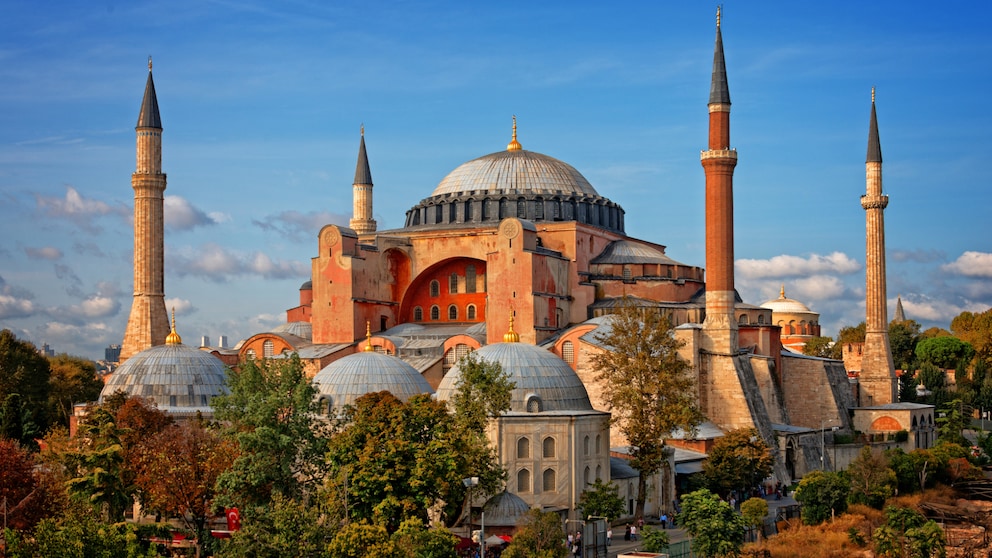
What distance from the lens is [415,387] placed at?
32125mm

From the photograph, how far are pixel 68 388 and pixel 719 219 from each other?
2225 centimetres

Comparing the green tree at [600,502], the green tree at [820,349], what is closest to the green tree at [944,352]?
the green tree at [820,349]

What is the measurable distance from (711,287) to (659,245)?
31.7 ft

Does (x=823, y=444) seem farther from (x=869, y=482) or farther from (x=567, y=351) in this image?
(x=567, y=351)

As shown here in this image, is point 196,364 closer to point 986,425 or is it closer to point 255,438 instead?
point 255,438

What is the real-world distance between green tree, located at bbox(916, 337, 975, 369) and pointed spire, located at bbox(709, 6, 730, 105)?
28.6 meters

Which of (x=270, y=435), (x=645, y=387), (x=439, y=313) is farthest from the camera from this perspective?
(x=439, y=313)

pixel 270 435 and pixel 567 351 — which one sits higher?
pixel 567 351

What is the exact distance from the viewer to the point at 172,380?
112 feet

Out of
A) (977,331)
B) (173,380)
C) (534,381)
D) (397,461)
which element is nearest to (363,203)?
(173,380)

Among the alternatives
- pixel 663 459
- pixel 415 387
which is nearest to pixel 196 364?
pixel 415 387

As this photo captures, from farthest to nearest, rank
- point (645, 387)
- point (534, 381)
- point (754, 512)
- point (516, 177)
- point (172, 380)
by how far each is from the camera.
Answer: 1. point (516, 177)
2. point (172, 380)
3. point (645, 387)
4. point (534, 381)
5. point (754, 512)

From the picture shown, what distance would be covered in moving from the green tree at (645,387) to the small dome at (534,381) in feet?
5.50

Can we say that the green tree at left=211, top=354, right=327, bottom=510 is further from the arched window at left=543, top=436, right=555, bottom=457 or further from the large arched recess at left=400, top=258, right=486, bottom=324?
the large arched recess at left=400, top=258, right=486, bottom=324
